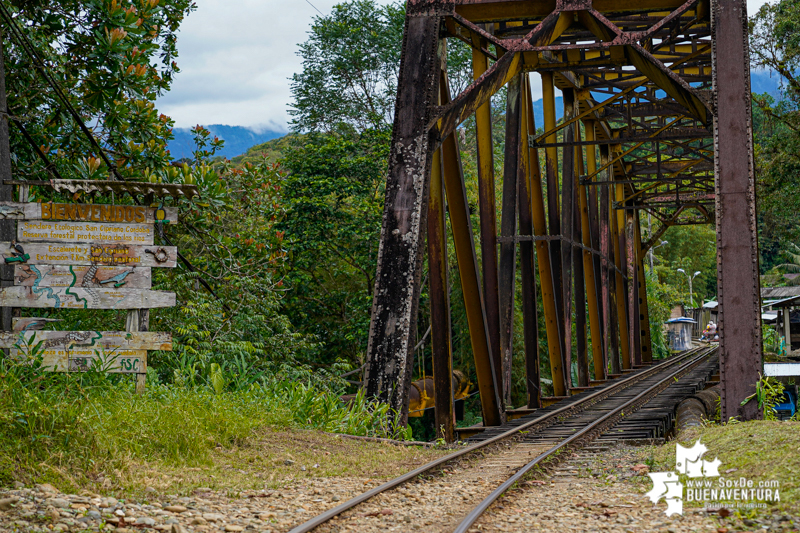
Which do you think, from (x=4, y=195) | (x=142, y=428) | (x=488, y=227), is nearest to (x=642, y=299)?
(x=488, y=227)

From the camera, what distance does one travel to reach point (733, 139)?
7984 millimetres

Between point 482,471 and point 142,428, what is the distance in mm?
2960

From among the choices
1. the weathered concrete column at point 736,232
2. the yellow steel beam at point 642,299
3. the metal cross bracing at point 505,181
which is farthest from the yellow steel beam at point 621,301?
the weathered concrete column at point 736,232

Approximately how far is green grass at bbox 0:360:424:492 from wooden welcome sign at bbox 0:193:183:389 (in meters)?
A: 0.28

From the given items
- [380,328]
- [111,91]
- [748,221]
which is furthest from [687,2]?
[111,91]

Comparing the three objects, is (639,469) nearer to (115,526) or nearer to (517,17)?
(115,526)

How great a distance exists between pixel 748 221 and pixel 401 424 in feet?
13.9

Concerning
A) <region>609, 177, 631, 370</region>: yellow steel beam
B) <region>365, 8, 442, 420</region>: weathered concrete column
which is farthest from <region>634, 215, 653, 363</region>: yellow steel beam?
<region>365, 8, 442, 420</region>: weathered concrete column

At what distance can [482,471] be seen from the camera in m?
6.70

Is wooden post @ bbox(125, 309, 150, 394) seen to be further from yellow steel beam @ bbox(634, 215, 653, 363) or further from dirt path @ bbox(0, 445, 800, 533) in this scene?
yellow steel beam @ bbox(634, 215, 653, 363)

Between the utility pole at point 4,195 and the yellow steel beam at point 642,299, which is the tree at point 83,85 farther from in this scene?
the yellow steel beam at point 642,299

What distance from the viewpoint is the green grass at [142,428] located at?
516cm

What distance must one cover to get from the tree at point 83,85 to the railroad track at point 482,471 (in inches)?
227

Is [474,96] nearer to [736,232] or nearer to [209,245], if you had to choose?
[736,232]
